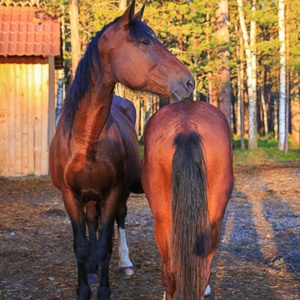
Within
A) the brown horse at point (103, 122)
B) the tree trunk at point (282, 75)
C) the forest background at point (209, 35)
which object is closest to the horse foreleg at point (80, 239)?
the brown horse at point (103, 122)

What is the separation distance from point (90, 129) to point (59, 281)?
5.99ft

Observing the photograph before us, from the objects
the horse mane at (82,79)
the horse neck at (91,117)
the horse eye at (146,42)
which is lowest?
the horse neck at (91,117)

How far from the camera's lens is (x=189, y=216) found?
11.3ft

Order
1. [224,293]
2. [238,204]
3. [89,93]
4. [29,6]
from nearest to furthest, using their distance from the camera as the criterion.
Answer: [89,93]
[224,293]
[238,204]
[29,6]

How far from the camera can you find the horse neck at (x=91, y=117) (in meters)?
4.27

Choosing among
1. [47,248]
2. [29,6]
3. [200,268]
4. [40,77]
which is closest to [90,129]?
[200,268]

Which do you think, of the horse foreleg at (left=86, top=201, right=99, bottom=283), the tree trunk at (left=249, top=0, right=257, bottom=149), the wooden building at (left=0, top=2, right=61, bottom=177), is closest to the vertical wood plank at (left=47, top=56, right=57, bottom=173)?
the wooden building at (left=0, top=2, right=61, bottom=177)

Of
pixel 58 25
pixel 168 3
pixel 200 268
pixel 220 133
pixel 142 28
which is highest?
pixel 168 3

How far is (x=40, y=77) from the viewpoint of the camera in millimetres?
12664

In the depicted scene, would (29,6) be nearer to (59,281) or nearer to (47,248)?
(47,248)

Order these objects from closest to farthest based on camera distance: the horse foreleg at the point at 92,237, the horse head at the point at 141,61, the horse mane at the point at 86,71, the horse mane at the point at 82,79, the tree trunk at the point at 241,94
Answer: the horse head at the point at 141,61, the horse mane at the point at 86,71, the horse mane at the point at 82,79, the horse foreleg at the point at 92,237, the tree trunk at the point at 241,94

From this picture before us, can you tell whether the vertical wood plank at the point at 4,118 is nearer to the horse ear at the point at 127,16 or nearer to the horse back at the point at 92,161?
the horse back at the point at 92,161

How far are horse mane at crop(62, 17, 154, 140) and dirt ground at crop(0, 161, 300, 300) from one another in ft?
5.66

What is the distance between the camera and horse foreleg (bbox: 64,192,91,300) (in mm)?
4574
